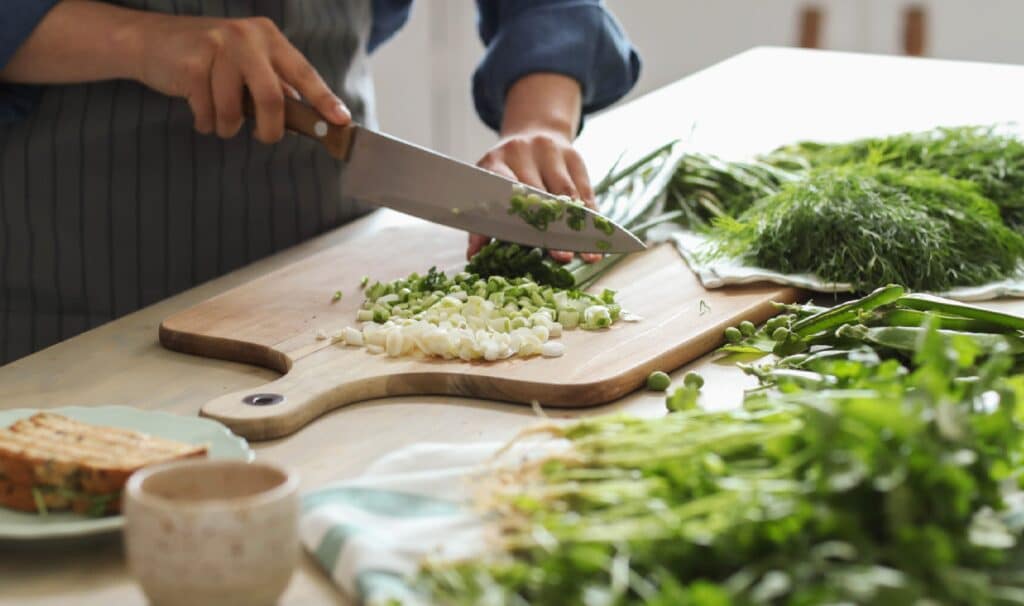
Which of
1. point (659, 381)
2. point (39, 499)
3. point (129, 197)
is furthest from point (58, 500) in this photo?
point (129, 197)

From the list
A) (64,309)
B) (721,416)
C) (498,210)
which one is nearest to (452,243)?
(498,210)

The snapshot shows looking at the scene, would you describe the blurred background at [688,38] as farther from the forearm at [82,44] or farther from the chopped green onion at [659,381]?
the chopped green onion at [659,381]

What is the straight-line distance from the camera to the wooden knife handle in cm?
175

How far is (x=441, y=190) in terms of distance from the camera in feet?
5.79

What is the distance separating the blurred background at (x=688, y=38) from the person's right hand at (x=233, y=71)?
3.19 metres

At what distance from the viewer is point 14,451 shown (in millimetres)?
1039

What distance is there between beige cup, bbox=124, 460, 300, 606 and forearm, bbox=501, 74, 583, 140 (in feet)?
4.25

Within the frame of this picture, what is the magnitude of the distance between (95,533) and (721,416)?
1.63ft

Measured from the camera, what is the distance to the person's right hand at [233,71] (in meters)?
1.70

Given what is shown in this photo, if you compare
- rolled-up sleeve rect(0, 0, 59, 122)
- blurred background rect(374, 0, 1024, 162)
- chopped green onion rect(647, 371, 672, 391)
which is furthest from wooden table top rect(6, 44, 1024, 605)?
blurred background rect(374, 0, 1024, 162)

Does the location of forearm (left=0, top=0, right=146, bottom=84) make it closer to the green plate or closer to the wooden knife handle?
the wooden knife handle

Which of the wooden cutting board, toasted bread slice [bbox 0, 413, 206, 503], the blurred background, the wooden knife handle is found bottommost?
the blurred background

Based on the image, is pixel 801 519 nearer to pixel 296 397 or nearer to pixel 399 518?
pixel 399 518

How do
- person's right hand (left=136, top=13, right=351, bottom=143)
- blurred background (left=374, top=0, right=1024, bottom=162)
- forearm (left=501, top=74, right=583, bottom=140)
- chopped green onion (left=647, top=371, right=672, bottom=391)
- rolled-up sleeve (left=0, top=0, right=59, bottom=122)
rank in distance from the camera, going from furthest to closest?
blurred background (left=374, top=0, right=1024, bottom=162), forearm (left=501, top=74, right=583, bottom=140), rolled-up sleeve (left=0, top=0, right=59, bottom=122), person's right hand (left=136, top=13, right=351, bottom=143), chopped green onion (left=647, top=371, right=672, bottom=391)
